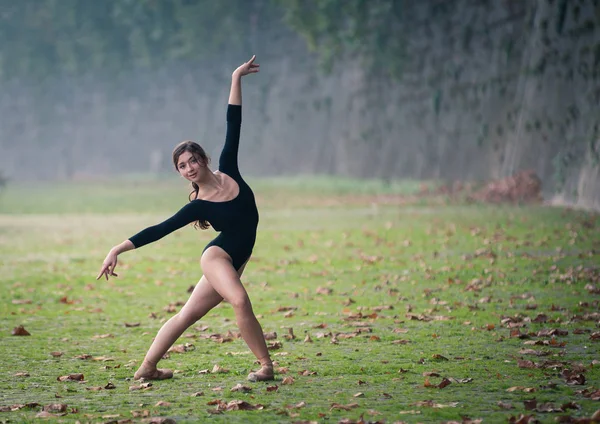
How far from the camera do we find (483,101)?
4203 centimetres

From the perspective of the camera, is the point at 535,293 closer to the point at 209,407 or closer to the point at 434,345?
the point at 434,345

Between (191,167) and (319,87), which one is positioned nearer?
(191,167)

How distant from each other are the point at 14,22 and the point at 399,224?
61986mm

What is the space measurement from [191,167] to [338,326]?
11.8 feet

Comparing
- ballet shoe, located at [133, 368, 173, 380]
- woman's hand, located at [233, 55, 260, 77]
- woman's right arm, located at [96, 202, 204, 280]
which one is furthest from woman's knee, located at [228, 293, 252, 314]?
woman's hand, located at [233, 55, 260, 77]

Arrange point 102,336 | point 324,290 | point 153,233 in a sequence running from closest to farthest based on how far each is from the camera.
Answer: point 153,233, point 102,336, point 324,290

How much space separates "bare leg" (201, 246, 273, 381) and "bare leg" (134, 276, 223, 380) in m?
0.17

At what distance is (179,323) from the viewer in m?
8.23

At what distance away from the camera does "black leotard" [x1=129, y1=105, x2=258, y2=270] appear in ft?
25.9

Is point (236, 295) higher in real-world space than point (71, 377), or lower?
higher

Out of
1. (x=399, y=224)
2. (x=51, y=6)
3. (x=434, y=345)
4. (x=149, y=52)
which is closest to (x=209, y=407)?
(x=434, y=345)

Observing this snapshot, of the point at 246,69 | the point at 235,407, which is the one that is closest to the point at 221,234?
the point at 246,69

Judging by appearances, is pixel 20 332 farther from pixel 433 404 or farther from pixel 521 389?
pixel 521 389

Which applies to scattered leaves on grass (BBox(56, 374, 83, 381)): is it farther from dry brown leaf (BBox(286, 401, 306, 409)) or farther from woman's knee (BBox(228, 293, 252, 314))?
dry brown leaf (BBox(286, 401, 306, 409))
